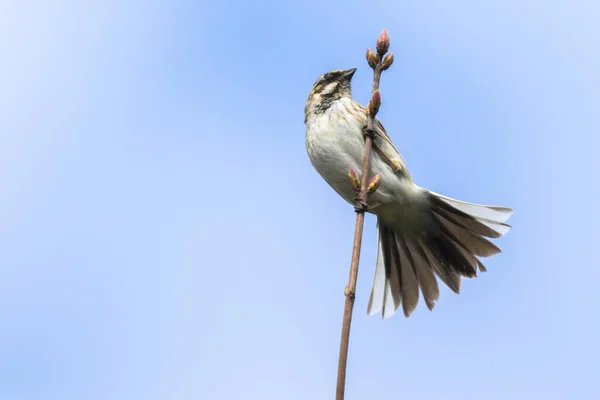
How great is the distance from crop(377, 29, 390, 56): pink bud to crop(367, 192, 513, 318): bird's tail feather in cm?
289

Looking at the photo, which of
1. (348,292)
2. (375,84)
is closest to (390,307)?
(375,84)

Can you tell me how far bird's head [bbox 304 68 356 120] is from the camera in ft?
23.2

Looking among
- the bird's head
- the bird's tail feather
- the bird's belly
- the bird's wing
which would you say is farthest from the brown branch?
the bird's tail feather

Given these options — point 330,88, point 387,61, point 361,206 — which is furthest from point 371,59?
point 330,88

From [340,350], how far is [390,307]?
4.50 meters

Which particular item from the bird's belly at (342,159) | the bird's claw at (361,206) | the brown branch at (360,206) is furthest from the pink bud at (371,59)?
the bird's belly at (342,159)

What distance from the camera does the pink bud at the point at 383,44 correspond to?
4270 mm

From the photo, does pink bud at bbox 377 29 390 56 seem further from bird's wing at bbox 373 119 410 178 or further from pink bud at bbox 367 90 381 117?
bird's wing at bbox 373 119 410 178

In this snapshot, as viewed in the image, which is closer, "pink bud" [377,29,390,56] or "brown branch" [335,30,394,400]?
"brown branch" [335,30,394,400]

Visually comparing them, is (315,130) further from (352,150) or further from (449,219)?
(449,219)

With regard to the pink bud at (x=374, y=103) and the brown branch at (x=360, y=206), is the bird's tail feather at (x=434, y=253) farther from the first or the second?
the brown branch at (x=360, y=206)

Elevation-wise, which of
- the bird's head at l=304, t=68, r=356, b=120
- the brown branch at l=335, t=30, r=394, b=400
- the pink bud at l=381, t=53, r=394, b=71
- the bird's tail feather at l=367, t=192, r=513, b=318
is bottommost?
the brown branch at l=335, t=30, r=394, b=400

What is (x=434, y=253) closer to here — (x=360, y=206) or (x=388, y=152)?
(x=388, y=152)

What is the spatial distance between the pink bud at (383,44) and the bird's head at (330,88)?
2.68 metres
